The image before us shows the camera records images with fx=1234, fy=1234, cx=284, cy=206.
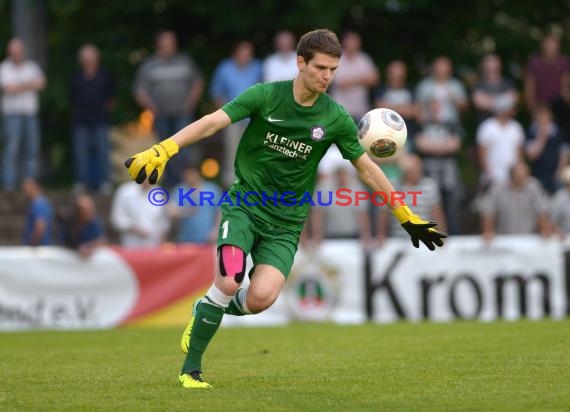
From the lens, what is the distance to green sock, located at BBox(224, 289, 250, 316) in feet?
30.2

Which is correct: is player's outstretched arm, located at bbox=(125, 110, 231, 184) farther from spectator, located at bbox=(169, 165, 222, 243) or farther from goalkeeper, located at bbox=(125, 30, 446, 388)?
spectator, located at bbox=(169, 165, 222, 243)

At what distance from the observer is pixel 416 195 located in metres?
17.6

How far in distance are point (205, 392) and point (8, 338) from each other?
24.8ft

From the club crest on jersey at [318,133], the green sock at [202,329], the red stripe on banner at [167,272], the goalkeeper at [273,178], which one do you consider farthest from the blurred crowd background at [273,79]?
the green sock at [202,329]

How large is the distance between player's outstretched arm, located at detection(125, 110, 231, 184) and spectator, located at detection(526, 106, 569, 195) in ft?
38.3

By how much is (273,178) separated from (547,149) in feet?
37.2

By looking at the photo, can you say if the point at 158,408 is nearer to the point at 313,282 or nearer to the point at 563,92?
the point at 313,282

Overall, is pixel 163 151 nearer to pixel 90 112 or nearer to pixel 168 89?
pixel 168 89

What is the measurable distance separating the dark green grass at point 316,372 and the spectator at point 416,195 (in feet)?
12.3

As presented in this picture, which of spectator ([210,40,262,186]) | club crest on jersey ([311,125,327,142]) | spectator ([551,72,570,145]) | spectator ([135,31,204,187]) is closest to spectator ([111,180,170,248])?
spectator ([135,31,204,187])

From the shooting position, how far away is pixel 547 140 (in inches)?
770

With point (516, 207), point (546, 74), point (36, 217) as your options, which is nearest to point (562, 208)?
point (516, 207)

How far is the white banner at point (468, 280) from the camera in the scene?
18062 millimetres

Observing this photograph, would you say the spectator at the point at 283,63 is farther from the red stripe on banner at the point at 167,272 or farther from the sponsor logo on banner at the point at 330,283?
the red stripe on banner at the point at 167,272
